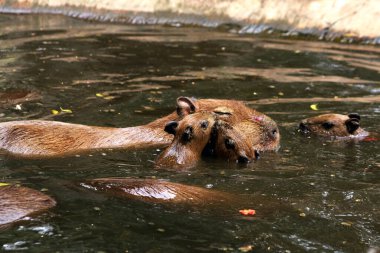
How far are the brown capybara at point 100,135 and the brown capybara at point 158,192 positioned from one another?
1577 millimetres

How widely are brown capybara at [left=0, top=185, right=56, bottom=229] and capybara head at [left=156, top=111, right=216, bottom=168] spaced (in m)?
1.73

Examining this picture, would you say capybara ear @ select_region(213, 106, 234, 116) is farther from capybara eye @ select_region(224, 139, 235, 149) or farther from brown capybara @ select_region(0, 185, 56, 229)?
brown capybara @ select_region(0, 185, 56, 229)

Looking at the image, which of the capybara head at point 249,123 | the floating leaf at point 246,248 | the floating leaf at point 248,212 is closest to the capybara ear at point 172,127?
the capybara head at point 249,123

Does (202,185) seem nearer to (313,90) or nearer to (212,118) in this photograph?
(212,118)

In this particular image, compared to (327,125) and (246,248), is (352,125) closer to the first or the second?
(327,125)

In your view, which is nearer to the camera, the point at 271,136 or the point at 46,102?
the point at 271,136

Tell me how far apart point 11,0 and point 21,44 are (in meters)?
5.44

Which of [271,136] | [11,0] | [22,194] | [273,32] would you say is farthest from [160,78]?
[11,0]

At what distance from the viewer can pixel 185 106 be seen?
301 inches

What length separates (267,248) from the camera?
187 inches

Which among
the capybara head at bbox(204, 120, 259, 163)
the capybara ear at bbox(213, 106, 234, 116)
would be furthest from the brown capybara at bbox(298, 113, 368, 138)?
the capybara head at bbox(204, 120, 259, 163)

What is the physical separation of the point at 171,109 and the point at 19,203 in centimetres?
456

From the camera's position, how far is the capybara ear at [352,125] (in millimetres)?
8363

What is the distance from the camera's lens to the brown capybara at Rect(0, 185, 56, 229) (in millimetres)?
4922
